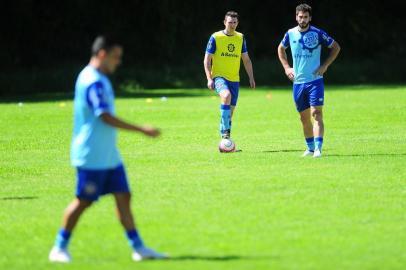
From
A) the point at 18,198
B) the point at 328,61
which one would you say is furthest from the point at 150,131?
the point at 328,61

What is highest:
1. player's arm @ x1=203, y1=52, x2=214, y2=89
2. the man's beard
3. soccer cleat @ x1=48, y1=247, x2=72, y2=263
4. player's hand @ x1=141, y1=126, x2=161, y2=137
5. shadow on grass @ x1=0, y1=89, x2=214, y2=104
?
the man's beard

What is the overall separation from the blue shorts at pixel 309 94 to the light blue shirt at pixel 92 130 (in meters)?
6.98

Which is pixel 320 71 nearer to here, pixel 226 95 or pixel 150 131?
pixel 226 95

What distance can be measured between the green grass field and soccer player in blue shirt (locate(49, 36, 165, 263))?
21cm

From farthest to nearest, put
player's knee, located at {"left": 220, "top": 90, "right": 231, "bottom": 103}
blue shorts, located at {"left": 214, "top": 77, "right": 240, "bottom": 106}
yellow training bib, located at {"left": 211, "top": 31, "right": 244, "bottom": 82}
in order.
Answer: yellow training bib, located at {"left": 211, "top": 31, "right": 244, "bottom": 82}, blue shorts, located at {"left": 214, "top": 77, "right": 240, "bottom": 106}, player's knee, located at {"left": 220, "top": 90, "right": 231, "bottom": 103}

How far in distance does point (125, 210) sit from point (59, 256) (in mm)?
625

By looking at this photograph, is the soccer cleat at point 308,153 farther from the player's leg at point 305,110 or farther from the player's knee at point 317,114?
the player's knee at point 317,114

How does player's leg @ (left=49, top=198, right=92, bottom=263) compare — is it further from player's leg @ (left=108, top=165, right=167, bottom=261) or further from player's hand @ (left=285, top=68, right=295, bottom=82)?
player's hand @ (left=285, top=68, right=295, bottom=82)

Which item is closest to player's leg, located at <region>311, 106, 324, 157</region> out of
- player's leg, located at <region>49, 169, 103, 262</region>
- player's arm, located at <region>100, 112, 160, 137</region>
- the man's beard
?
the man's beard

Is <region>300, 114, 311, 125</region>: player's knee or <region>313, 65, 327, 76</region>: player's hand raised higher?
<region>313, 65, 327, 76</region>: player's hand

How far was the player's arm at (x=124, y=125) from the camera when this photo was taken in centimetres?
756

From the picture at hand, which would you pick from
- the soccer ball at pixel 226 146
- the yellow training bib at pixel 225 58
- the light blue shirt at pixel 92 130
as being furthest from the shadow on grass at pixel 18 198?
the yellow training bib at pixel 225 58

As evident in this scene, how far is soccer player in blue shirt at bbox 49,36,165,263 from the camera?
7898 mm

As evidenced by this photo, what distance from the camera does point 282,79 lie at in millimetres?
39719
